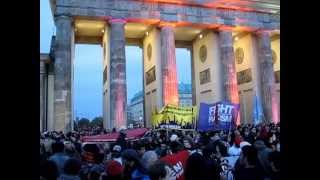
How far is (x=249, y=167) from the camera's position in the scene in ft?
20.8

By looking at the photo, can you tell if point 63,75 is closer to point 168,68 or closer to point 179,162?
point 168,68

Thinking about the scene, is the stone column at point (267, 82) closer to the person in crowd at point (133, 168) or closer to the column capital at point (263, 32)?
the column capital at point (263, 32)

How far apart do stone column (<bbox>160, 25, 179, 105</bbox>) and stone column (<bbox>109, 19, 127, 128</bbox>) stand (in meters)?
3.92

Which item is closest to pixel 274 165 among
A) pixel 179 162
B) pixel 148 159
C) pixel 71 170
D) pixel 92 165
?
pixel 179 162

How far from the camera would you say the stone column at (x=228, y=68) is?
43219 millimetres

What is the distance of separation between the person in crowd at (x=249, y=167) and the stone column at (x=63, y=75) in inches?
1288

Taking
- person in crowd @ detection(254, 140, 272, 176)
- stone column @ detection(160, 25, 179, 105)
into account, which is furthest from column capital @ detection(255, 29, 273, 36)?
person in crowd @ detection(254, 140, 272, 176)

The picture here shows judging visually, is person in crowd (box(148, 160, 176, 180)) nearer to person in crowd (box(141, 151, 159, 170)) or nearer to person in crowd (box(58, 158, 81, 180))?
person in crowd (box(141, 151, 159, 170))

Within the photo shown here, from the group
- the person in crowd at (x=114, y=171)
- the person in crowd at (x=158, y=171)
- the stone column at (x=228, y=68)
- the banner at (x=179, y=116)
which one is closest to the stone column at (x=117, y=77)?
the stone column at (x=228, y=68)

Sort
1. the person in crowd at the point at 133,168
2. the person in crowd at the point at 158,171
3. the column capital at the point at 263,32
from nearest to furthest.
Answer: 1. the person in crowd at the point at 158,171
2. the person in crowd at the point at 133,168
3. the column capital at the point at 263,32

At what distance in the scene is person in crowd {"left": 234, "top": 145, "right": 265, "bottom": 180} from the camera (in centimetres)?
630
